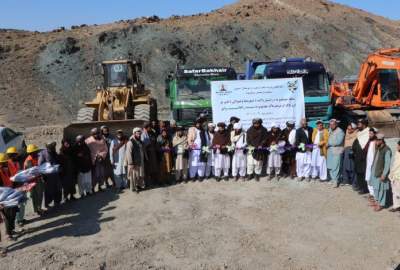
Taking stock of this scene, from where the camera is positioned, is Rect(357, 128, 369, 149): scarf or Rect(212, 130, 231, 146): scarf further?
Rect(212, 130, 231, 146): scarf

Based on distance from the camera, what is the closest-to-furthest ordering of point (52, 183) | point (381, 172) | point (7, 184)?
point (7, 184) < point (381, 172) < point (52, 183)

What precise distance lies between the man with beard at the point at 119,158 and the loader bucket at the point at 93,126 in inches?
51.5

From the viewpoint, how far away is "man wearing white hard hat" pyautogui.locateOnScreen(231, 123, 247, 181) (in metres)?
10.7

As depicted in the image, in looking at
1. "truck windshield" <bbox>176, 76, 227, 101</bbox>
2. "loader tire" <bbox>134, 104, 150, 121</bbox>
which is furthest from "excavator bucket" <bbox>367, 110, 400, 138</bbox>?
"loader tire" <bbox>134, 104, 150, 121</bbox>

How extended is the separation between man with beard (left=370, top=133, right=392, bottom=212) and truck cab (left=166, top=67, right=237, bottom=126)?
5.45 meters

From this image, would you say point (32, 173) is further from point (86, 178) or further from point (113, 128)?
point (113, 128)

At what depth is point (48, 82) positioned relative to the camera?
101ft

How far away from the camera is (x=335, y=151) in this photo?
10125 millimetres

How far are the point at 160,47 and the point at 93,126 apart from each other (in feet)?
82.4

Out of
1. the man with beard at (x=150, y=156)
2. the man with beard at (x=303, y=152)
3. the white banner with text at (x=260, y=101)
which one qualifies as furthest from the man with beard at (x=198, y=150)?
the man with beard at (x=303, y=152)

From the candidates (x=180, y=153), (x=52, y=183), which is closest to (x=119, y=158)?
(x=180, y=153)

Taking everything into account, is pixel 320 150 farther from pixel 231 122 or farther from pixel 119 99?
pixel 119 99

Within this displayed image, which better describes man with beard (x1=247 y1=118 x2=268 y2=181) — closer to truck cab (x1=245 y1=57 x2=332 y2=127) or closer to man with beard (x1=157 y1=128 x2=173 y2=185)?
man with beard (x1=157 y1=128 x2=173 y2=185)

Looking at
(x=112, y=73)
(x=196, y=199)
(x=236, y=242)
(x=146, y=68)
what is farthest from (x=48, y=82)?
(x=236, y=242)
